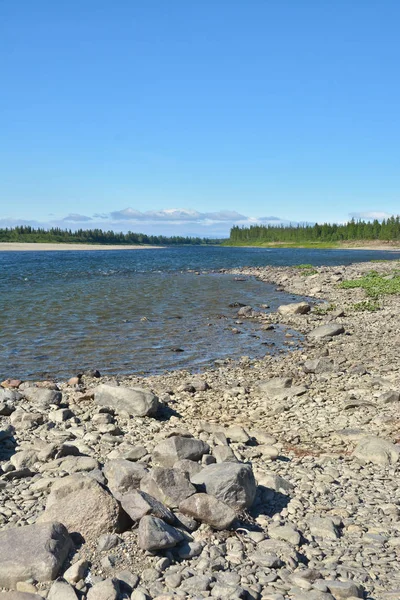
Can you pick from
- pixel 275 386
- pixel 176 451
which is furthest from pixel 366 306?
pixel 176 451

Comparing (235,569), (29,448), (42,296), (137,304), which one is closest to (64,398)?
(29,448)

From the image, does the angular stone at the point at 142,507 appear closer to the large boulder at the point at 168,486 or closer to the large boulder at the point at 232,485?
the large boulder at the point at 168,486

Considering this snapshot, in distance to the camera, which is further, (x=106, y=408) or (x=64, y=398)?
(x=64, y=398)

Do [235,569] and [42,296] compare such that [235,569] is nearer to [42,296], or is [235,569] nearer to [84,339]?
[84,339]

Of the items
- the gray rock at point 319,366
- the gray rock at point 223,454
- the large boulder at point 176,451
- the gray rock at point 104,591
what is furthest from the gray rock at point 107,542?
the gray rock at point 319,366

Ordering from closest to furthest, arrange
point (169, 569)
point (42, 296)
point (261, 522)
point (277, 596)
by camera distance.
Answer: point (277, 596), point (169, 569), point (261, 522), point (42, 296)

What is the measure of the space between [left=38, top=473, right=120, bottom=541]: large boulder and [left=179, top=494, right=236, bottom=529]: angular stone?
3.21ft

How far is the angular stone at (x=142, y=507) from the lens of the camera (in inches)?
262

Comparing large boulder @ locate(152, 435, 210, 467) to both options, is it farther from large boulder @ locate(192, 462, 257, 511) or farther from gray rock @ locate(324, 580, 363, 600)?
gray rock @ locate(324, 580, 363, 600)

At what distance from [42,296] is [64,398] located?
79.5 ft

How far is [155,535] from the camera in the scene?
20.4ft

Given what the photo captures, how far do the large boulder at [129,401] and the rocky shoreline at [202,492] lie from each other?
4 centimetres

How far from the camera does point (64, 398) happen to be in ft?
44.3

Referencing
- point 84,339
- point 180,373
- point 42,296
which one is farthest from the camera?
point 42,296
